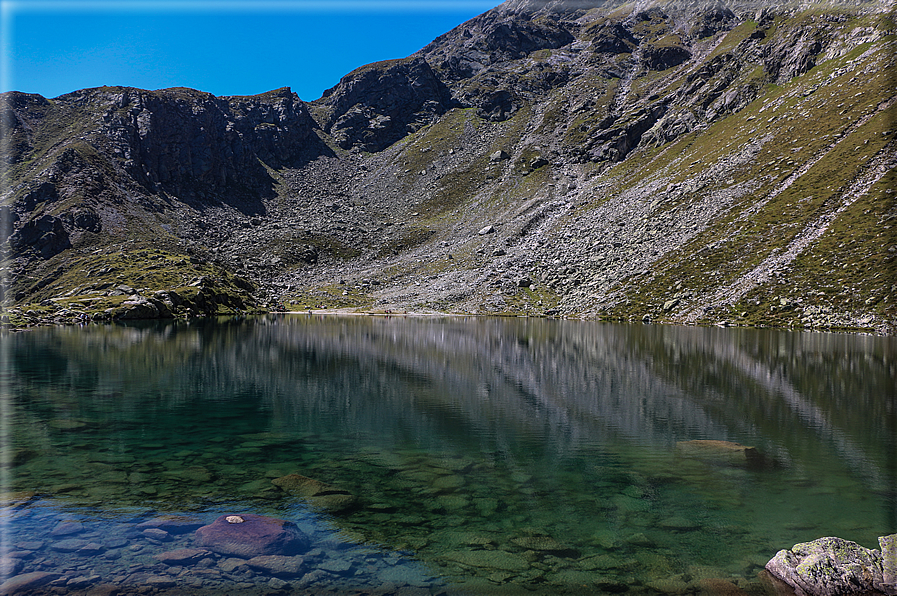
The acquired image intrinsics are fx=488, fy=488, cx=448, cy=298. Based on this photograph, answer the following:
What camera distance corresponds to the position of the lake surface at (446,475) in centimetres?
1080

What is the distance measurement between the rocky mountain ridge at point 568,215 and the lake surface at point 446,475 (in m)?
59.3

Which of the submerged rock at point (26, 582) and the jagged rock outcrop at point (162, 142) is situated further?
the jagged rock outcrop at point (162, 142)

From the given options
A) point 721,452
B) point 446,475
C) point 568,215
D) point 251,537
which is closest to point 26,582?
point 251,537

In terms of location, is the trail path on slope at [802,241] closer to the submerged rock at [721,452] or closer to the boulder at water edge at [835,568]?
the submerged rock at [721,452]

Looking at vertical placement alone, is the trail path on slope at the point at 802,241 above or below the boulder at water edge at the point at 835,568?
above

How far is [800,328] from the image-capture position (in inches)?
2975

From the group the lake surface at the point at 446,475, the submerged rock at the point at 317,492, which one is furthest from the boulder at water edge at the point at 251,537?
the submerged rock at the point at 317,492

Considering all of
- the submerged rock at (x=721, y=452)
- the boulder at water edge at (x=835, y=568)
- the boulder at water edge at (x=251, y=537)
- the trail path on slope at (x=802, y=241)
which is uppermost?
the trail path on slope at (x=802, y=241)

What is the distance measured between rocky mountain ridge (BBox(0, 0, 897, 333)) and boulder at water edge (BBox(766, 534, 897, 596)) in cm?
7728

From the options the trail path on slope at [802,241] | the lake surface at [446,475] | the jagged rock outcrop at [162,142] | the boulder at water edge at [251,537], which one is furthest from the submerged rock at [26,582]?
the jagged rock outcrop at [162,142]

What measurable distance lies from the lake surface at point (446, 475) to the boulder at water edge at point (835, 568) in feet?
2.55

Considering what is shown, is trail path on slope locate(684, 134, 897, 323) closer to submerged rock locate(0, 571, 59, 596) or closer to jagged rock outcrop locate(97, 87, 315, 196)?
submerged rock locate(0, 571, 59, 596)

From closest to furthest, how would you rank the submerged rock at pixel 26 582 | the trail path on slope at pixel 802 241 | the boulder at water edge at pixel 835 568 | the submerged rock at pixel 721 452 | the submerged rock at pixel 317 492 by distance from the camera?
the submerged rock at pixel 26 582 → the boulder at water edge at pixel 835 568 → the submerged rock at pixel 317 492 → the submerged rock at pixel 721 452 → the trail path on slope at pixel 802 241

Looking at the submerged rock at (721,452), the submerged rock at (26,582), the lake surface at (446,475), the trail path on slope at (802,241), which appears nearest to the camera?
the submerged rock at (26,582)
